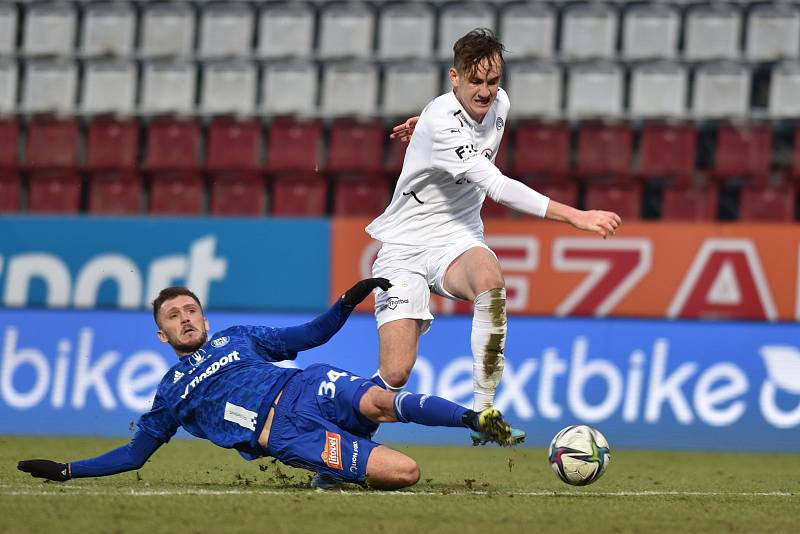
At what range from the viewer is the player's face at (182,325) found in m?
5.98

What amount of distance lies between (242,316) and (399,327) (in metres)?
4.40

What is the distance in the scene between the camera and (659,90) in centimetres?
1416

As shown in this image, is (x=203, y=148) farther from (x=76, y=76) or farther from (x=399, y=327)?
(x=399, y=327)

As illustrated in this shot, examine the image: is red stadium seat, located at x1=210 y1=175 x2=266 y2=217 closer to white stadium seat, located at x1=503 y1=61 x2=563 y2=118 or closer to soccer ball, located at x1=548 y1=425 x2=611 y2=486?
white stadium seat, located at x1=503 y1=61 x2=563 y2=118

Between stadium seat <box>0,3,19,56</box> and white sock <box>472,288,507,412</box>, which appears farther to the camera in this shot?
stadium seat <box>0,3,19,56</box>

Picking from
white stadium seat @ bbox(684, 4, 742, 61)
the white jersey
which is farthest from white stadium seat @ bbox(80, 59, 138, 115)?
the white jersey

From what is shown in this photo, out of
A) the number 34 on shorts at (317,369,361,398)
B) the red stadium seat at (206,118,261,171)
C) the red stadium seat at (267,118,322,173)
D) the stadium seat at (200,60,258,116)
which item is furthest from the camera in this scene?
the stadium seat at (200,60,258,116)

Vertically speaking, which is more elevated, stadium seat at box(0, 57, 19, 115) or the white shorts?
stadium seat at box(0, 57, 19, 115)

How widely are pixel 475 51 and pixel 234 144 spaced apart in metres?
8.21

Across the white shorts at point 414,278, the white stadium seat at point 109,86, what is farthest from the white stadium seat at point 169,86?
the white shorts at point 414,278

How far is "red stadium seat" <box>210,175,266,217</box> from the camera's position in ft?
43.1

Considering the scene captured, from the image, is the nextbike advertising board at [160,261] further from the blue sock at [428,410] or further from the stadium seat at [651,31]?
the blue sock at [428,410]

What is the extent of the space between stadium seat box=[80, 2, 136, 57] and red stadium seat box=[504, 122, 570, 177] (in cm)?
505

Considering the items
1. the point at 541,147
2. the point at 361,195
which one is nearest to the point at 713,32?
the point at 541,147
